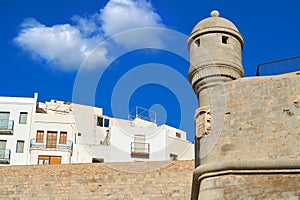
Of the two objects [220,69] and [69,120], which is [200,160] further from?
[69,120]

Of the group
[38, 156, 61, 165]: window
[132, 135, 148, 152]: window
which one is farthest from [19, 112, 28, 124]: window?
[132, 135, 148, 152]: window

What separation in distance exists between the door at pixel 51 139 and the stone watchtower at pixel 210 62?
1690cm

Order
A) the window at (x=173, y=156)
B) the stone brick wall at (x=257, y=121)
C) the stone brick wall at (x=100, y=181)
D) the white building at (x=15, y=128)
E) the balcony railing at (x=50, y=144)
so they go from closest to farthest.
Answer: the stone brick wall at (x=257, y=121) < the stone brick wall at (x=100, y=181) < the white building at (x=15, y=128) < the balcony railing at (x=50, y=144) < the window at (x=173, y=156)

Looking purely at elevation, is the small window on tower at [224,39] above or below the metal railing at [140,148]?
above

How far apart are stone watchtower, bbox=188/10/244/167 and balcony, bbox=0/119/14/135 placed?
17.5m

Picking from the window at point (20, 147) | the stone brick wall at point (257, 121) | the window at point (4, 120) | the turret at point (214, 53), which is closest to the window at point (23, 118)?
the window at point (4, 120)

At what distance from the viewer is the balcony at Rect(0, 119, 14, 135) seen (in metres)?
26.8

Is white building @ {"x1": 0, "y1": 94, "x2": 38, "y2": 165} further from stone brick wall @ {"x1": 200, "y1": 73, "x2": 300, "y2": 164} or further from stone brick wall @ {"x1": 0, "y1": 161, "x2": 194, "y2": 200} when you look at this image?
stone brick wall @ {"x1": 200, "y1": 73, "x2": 300, "y2": 164}

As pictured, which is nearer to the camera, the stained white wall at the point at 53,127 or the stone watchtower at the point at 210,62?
the stone watchtower at the point at 210,62

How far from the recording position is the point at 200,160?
1134 centimetres

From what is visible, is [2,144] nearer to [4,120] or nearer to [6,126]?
[6,126]

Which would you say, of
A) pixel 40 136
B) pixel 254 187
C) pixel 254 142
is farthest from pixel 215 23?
pixel 40 136

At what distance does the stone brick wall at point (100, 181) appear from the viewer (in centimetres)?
1499

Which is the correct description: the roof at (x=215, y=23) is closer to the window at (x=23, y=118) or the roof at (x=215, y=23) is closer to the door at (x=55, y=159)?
the door at (x=55, y=159)
